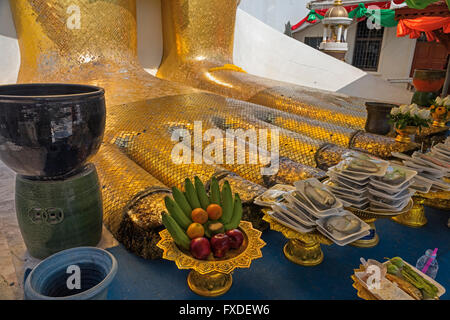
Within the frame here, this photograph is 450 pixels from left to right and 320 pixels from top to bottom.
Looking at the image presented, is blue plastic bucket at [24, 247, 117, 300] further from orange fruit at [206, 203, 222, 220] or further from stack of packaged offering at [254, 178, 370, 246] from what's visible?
stack of packaged offering at [254, 178, 370, 246]

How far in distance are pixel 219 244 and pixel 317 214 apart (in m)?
0.33

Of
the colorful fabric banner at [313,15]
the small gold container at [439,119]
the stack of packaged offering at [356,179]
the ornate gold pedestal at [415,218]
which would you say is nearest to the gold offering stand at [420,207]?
the ornate gold pedestal at [415,218]

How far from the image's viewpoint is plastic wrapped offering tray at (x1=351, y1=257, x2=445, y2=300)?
0.86m

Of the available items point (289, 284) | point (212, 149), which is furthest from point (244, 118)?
point (289, 284)

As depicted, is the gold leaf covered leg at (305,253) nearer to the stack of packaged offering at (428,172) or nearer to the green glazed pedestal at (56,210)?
the stack of packaged offering at (428,172)

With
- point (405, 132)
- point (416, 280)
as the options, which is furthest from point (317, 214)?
point (405, 132)

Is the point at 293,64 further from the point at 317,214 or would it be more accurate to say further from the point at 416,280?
the point at 416,280

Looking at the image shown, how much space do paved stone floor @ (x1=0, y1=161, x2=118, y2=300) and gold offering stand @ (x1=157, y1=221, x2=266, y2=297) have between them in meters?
0.41

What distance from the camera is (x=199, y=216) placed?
934 millimetres

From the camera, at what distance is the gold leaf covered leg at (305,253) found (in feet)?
3.59

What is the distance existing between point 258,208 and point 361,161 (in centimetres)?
43

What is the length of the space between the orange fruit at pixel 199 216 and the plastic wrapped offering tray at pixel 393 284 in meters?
0.46
